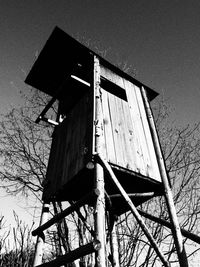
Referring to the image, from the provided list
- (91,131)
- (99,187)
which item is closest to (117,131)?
(91,131)

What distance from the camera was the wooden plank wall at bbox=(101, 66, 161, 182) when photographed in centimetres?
440

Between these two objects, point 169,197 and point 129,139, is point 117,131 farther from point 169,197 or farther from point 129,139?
point 169,197

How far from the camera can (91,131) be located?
4.34m

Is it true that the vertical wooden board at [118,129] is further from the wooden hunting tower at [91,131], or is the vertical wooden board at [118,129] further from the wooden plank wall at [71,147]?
the wooden plank wall at [71,147]

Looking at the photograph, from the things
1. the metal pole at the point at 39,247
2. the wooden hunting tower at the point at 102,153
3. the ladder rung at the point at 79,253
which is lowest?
the ladder rung at the point at 79,253

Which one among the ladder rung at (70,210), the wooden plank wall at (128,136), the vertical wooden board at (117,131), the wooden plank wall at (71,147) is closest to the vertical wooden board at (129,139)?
the wooden plank wall at (128,136)

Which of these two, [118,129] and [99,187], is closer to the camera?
[99,187]

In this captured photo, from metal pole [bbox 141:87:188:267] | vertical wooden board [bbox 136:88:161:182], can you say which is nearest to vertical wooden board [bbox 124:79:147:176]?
vertical wooden board [bbox 136:88:161:182]

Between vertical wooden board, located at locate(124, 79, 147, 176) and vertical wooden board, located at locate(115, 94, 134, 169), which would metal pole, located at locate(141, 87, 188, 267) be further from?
vertical wooden board, located at locate(115, 94, 134, 169)

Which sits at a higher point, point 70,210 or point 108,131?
point 108,131

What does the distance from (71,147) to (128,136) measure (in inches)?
46.5

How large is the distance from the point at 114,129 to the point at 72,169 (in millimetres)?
1157

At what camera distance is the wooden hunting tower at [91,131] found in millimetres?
4348

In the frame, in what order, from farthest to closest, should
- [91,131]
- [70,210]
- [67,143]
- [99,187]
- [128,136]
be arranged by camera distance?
1. [67,143]
2. [128,136]
3. [91,131]
4. [70,210]
5. [99,187]
